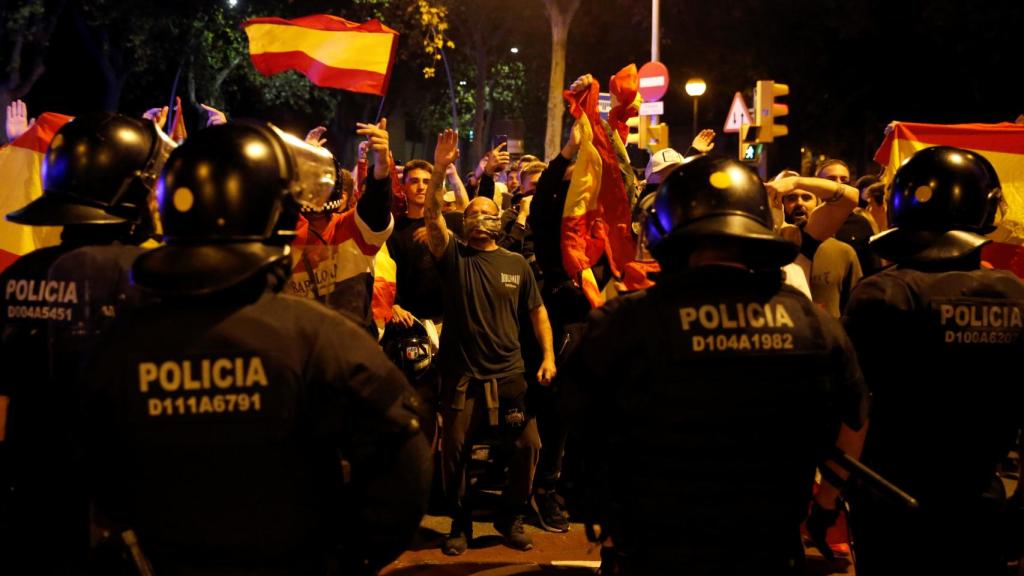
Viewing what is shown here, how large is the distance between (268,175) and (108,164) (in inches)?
50.0

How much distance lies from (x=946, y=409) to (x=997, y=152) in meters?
4.58

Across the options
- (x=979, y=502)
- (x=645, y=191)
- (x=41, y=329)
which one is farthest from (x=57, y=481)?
(x=645, y=191)

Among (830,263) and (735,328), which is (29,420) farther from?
(830,263)

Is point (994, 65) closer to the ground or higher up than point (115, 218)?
higher up

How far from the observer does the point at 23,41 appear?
2442 centimetres

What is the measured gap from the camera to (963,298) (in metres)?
3.60

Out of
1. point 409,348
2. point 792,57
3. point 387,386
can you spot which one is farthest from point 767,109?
point 387,386

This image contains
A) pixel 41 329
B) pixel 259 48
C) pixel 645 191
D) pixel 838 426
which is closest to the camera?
pixel 838 426

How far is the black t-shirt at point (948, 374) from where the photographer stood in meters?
3.59

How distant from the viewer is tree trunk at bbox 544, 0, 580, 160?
76.1ft

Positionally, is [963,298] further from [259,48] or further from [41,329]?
[259,48]

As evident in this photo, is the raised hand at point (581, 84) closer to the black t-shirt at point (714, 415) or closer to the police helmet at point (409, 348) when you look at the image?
the police helmet at point (409, 348)

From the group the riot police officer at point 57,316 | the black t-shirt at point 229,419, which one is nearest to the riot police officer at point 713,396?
the black t-shirt at point 229,419

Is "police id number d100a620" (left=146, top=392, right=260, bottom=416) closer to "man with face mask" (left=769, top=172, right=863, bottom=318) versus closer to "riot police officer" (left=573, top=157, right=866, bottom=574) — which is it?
"riot police officer" (left=573, top=157, right=866, bottom=574)
